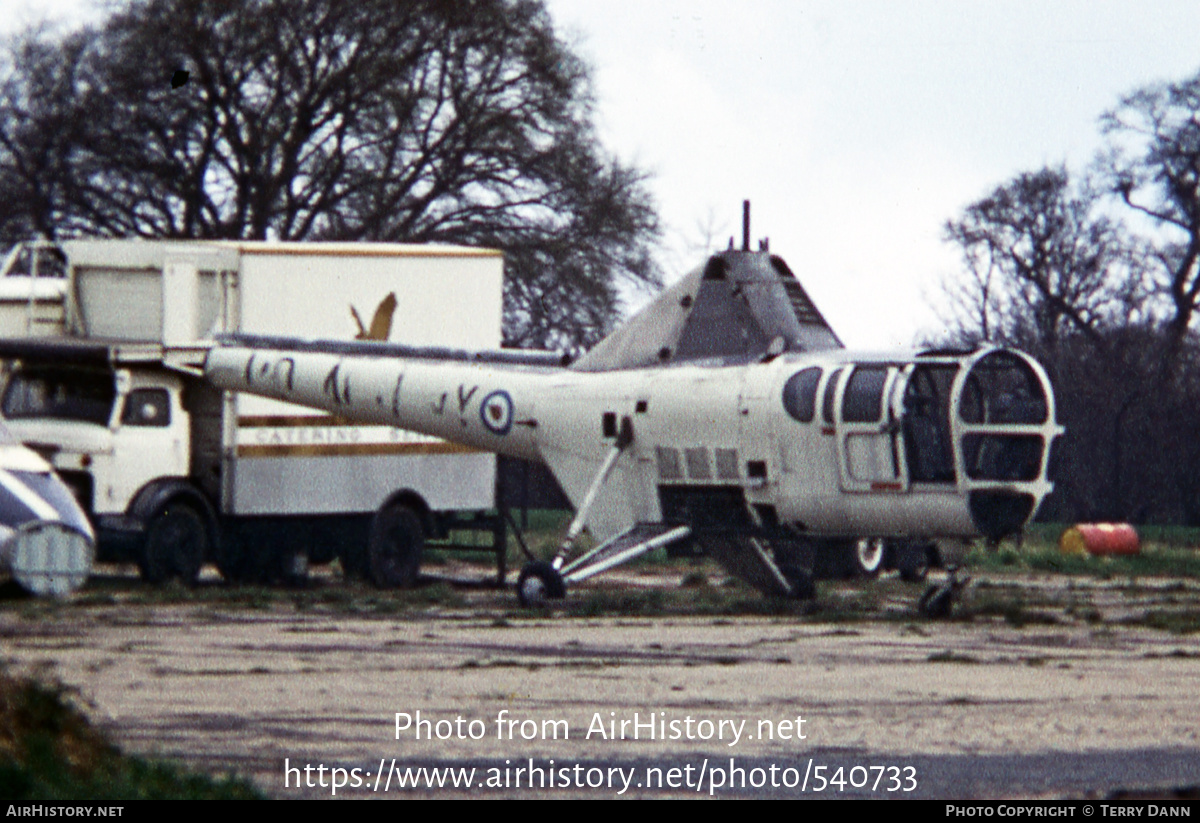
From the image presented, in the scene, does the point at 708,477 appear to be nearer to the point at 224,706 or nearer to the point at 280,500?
the point at 280,500

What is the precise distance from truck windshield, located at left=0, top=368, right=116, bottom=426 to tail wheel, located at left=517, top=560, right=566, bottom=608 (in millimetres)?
4849

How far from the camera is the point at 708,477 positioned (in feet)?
59.7

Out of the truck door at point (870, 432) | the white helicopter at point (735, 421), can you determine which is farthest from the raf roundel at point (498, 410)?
the truck door at point (870, 432)

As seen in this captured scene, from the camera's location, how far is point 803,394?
17328 mm

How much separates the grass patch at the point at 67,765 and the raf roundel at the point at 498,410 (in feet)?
35.8

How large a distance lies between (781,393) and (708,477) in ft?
3.77

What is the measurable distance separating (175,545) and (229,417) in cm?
147

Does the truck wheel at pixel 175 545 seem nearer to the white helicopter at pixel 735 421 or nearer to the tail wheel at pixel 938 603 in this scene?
the white helicopter at pixel 735 421

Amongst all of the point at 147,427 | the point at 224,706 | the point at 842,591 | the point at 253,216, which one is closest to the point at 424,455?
the point at 147,427

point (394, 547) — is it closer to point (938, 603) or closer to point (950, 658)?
point (938, 603)

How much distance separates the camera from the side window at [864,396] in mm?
16859

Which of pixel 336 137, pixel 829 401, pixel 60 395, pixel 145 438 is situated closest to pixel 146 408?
pixel 145 438

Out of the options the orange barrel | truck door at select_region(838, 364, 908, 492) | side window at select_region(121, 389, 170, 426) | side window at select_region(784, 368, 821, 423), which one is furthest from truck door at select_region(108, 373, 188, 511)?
the orange barrel

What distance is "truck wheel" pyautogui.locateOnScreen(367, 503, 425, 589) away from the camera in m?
22.0
